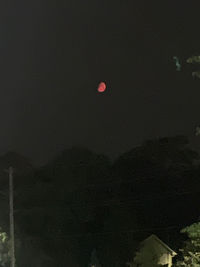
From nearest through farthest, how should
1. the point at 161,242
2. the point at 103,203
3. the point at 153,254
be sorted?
the point at 153,254 < the point at 161,242 < the point at 103,203

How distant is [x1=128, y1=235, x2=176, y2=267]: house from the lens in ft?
34.8

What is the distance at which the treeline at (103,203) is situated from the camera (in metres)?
11.6

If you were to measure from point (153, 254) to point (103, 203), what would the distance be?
2.05 m

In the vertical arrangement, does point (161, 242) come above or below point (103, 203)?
below

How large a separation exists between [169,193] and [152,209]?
1.98 feet

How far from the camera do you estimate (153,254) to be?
1090 centimetres

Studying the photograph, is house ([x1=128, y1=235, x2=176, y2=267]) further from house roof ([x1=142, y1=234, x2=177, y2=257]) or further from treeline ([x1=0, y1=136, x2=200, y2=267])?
treeline ([x1=0, y1=136, x2=200, y2=267])

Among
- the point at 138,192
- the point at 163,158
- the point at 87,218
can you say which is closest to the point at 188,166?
the point at 163,158

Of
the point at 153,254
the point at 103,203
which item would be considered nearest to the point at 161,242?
the point at 153,254

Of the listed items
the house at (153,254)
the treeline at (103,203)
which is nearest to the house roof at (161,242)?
the house at (153,254)

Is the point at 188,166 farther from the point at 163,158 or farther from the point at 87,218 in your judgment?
the point at 87,218

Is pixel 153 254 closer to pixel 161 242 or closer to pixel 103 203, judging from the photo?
pixel 161 242

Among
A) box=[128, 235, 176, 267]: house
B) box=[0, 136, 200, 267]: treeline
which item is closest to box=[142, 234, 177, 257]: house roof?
box=[128, 235, 176, 267]: house

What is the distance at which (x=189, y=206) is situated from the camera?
455 inches
